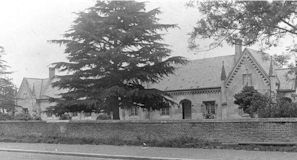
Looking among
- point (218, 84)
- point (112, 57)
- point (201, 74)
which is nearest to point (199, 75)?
point (201, 74)

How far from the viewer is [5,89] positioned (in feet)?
146

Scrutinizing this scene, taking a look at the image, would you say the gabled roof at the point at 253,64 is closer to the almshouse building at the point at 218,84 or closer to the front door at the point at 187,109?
the almshouse building at the point at 218,84

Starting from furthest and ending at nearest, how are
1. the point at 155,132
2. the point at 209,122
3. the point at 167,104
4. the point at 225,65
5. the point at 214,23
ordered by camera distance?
the point at 225,65 < the point at 167,104 < the point at 155,132 < the point at 209,122 < the point at 214,23

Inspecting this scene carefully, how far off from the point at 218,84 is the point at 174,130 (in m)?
26.6

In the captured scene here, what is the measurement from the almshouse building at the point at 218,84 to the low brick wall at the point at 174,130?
17489mm

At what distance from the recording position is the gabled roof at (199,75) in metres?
47.9

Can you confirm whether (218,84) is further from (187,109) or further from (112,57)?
(112,57)

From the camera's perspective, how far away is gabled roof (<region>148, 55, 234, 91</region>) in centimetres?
4791

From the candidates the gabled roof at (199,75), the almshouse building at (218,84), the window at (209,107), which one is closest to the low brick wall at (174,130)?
the almshouse building at (218,84)

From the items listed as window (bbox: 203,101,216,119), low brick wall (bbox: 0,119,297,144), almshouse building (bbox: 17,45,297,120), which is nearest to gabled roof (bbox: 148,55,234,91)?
almshouse building (bbox: 17,45,297,120)

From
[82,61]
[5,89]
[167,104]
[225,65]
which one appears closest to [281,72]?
[225,65]

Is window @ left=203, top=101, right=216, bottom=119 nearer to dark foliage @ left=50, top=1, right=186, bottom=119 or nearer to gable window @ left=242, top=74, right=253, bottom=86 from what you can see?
gable window @ left=242, top=74, right=253, bottom=86

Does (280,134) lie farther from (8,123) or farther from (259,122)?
(8,123)

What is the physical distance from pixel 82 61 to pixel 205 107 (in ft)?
78.7
